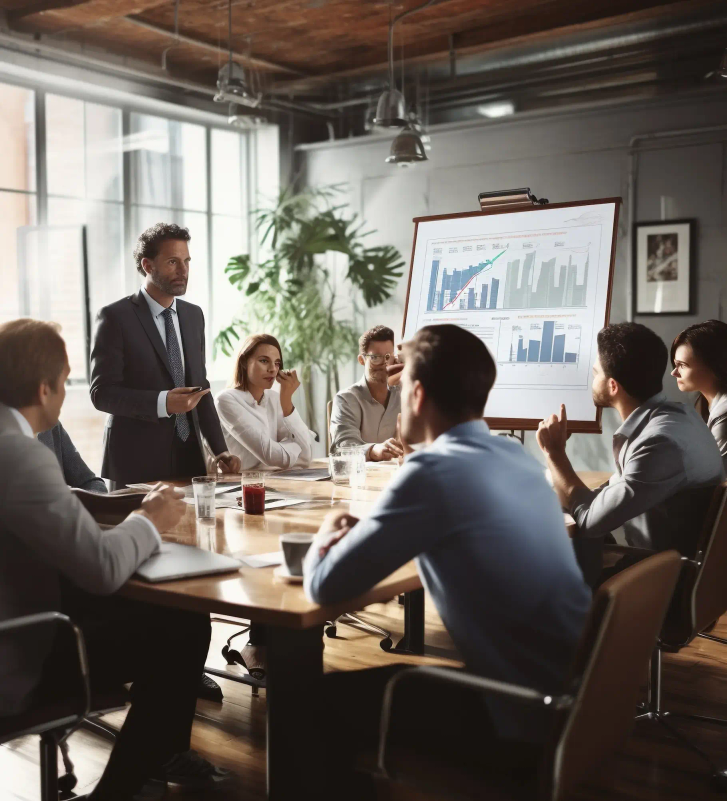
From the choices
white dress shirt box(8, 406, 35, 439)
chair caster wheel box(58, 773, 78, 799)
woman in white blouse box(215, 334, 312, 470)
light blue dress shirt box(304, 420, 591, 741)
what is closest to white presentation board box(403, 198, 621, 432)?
woman in white blouse box(215, 334, 312, 470)

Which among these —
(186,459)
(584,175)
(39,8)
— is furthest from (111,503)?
(584,175)

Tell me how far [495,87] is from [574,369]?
3.95 m

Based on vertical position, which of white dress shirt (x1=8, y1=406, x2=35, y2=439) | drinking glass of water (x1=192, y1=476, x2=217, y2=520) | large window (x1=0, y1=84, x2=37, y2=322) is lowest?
drinking glass of water (x1=192, y1=476, x2=217, y2=520)

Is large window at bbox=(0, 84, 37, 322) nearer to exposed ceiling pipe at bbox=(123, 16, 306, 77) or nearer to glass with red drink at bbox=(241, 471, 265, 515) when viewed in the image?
exposed ceiling pipe at bbox=(123, 16, 306, 77)

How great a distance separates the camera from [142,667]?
219 centimetres

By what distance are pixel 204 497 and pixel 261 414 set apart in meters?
1.62

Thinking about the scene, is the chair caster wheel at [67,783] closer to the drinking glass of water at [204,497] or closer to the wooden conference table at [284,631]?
the drinking glass of water at [204,497]

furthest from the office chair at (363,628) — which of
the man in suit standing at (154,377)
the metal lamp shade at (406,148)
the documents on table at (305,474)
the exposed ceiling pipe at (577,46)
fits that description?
the exposed ceiling pipe at (577,46)

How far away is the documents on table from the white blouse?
280mm

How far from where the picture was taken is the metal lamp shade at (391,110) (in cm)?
542

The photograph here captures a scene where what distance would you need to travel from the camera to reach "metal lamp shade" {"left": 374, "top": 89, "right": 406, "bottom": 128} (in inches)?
213

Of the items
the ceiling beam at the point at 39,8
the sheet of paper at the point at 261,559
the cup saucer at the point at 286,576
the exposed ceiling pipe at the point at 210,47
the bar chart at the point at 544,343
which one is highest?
the exposed ceiling pipe at the point at 210,47

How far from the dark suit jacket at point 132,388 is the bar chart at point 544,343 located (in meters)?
1.28

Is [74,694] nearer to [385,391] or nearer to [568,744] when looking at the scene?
[568,744]
